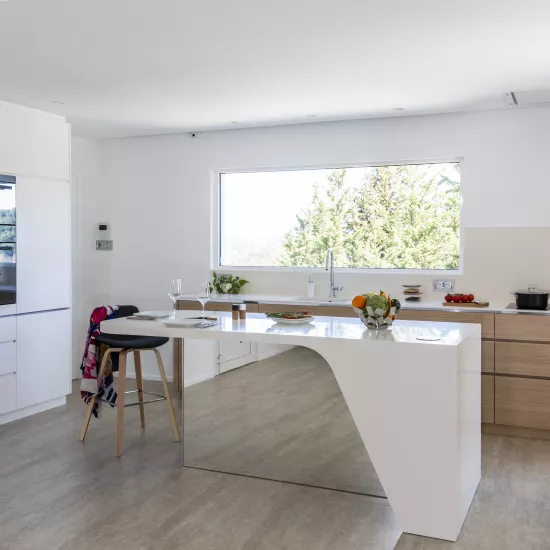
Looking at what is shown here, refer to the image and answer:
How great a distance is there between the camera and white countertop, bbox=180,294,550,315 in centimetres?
475

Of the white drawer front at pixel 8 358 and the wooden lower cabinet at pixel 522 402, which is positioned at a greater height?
the white drawer front at pixel 8 358

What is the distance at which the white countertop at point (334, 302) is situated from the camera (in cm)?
475

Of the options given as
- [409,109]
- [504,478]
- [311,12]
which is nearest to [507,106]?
[409,109]

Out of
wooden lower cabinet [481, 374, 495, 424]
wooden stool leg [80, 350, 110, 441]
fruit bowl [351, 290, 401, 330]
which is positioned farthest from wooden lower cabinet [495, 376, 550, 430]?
wooden stool leg [80, 350, 110, 441]

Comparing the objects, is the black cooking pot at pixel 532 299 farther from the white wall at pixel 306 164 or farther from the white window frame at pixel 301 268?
the white window frame at pixel 301 268

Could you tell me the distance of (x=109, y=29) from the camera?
3.42 m

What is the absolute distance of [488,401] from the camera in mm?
4711

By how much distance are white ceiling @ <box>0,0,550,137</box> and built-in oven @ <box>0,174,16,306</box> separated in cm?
68

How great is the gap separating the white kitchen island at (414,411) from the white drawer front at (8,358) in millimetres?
2500

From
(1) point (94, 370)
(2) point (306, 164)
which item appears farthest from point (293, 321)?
(2) point (306, 164)

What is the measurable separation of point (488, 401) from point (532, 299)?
791mm

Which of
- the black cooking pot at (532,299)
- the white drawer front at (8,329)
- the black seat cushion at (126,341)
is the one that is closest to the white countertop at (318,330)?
the black seat cushion at (126,341)

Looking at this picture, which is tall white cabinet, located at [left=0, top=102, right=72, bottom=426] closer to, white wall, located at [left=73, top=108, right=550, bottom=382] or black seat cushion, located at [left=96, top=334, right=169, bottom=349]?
black seat cushion, located at [left=96, top=334, right=169, bottom=349]

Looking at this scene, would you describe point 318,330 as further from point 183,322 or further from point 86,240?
point 86,240
